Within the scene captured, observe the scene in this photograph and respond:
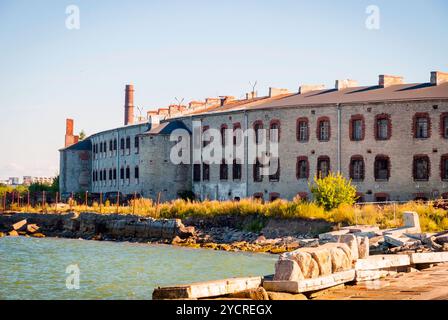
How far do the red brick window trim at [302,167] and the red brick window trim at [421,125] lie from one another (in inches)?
262

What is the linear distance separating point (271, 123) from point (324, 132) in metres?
3.67

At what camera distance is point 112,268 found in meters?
26.7

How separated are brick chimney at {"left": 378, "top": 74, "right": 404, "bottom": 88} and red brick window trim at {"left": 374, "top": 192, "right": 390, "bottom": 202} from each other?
700cm

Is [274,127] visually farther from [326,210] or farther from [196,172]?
[326,210]

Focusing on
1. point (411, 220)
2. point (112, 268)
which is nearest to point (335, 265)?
point (112, 268)

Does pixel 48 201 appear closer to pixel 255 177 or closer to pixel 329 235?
pixel 255 177

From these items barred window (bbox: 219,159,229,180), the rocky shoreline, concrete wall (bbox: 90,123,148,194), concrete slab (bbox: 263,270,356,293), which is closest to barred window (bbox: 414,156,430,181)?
the rocky shoreline

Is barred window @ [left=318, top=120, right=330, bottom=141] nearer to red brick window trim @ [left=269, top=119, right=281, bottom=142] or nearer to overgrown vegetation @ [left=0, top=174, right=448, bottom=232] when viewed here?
red brick window trim @ [left=269, top=119, right=281, bottom=142]

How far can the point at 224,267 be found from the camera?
84.0ft

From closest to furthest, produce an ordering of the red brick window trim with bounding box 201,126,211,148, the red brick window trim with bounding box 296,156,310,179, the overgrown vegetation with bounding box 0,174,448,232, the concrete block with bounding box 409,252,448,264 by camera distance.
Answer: the concrete block with bounding box 409,252,448,264 < the overgrown vegetation with bounding box 0,174,448,232 < the red brick window trim with bounding box 296,156,310,179 < the red brick window trim with bounding box 201,126,211,148

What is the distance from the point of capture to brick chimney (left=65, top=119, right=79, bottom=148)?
236 ft

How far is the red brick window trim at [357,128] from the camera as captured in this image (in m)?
42.3

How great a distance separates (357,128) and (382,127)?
146 centimetres

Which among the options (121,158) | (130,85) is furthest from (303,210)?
(130,85)
